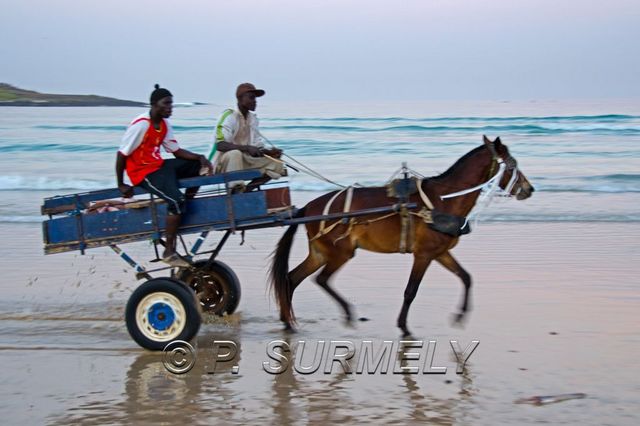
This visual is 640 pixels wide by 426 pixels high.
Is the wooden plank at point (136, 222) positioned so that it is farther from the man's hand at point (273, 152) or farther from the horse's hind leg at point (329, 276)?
the horse's hind leg at point (329, 276)

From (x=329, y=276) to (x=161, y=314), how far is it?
1.71 m

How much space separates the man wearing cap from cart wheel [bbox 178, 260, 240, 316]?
3.91 ft

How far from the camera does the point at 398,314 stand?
8.95m

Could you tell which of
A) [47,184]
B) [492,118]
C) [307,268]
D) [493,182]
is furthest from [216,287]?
[492,118]

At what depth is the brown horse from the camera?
826 centimetres

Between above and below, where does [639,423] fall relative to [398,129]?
below

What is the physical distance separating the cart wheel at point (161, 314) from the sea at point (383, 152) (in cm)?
834

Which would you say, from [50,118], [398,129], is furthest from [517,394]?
[50,118]

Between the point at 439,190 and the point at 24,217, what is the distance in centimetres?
992

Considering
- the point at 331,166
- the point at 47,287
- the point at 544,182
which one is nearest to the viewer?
the point at 47,287

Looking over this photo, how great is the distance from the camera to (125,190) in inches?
299

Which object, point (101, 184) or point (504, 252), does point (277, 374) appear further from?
point (101, 184)

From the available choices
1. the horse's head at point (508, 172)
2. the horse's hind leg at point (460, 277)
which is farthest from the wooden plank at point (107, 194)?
the horse's head at point (508, 172)

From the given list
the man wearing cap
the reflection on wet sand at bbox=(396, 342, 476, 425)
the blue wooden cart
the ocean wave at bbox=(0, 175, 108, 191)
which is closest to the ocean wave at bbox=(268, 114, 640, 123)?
the ocean wave at bbox=(0, 175, 108, 191)
